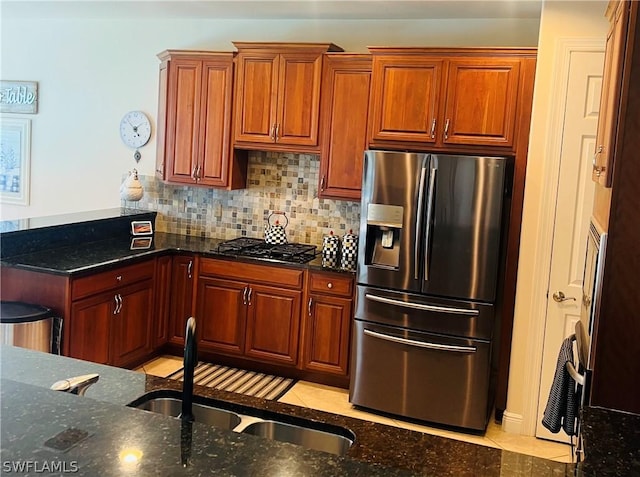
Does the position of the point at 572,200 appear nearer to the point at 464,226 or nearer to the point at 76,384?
the point at 464,226

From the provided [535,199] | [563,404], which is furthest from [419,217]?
[563,404]

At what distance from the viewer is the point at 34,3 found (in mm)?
5117

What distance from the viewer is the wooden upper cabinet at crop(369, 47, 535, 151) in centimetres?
388

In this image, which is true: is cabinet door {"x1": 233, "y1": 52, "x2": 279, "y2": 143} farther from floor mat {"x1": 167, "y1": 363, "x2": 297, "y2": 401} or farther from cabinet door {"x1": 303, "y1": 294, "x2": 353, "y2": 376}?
floor mat {"x1": 167, "y1": 363, "x2": 297, "y2": 401}

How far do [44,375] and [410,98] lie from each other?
113 inches

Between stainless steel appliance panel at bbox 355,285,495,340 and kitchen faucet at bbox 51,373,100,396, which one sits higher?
kitchen faucet at bbox 51,373,100,396

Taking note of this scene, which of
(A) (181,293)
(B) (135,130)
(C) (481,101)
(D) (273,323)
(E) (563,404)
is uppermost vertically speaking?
(C) (481,101)

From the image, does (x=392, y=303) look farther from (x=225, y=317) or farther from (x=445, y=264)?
(x=225, y=317)

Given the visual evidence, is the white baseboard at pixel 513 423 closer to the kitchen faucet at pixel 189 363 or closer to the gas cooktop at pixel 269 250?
the gas cooktop at pixel 269 250

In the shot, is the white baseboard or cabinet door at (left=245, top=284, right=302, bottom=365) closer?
the white baseboard

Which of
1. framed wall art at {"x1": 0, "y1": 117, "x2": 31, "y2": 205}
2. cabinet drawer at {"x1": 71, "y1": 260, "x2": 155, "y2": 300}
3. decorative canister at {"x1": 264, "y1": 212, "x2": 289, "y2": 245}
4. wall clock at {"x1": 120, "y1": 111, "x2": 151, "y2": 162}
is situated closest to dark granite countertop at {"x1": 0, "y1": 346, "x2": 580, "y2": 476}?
cabinet drawer at {"x1": 71, "y1": 260, "x2": 155, "y2": 300}

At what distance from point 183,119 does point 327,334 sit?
6.35ft

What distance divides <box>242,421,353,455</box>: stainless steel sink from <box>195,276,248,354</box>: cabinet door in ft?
9.44

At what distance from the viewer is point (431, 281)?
151 inches
